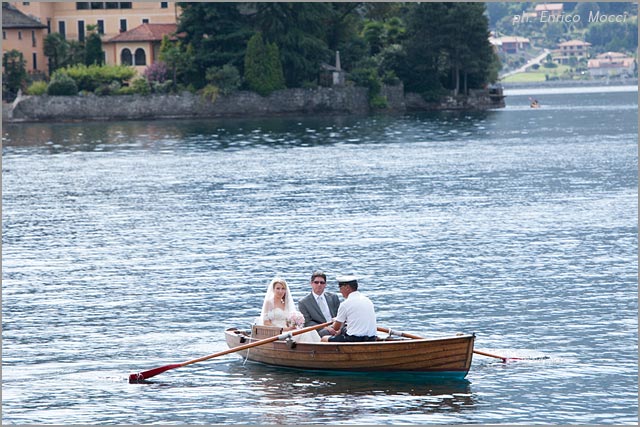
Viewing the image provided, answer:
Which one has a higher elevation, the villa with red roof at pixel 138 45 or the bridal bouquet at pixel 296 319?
the villa with red roof at pixel 138 45

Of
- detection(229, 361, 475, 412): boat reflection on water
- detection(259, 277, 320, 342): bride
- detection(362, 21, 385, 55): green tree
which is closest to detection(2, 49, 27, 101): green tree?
detection(362, 21, 385, 55): green tree

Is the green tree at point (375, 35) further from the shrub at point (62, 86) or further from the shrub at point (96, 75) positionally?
the shrub at point (62, 86)

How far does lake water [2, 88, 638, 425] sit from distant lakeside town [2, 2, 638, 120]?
4043 centimetres

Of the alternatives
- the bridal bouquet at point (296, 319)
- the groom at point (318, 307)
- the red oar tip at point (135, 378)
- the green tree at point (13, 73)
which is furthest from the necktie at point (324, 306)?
the green tree at point (13, 73)

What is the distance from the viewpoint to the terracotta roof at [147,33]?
5384 inches

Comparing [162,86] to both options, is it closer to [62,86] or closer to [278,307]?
[62,86]

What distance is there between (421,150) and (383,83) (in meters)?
49.6

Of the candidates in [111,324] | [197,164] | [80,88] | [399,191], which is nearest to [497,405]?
[111,324]

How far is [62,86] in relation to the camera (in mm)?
125375

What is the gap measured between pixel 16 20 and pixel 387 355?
401 ft

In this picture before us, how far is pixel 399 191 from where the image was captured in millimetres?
62875

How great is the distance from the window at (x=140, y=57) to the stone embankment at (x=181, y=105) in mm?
10809

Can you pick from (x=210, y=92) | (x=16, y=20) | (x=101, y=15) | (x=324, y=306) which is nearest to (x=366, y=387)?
(x=324, y=306)

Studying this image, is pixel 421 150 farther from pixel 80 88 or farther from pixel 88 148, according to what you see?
pixel 80 88
